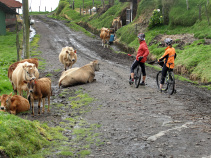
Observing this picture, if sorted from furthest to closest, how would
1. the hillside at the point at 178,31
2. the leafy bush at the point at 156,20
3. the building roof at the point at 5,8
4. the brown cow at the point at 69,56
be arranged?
the building roof at the point at 5,8 < the leafy bush at the point at 156,20 < the hillside at the point at 178,31 < the brown cow at the point at 69,56

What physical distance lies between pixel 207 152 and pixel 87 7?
63.0 meters

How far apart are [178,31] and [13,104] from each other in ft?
68.4

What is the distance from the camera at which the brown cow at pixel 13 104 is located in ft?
35.8

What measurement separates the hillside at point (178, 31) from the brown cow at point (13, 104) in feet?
33.8

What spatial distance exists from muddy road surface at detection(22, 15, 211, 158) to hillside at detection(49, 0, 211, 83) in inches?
101

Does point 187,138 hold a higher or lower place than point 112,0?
lower

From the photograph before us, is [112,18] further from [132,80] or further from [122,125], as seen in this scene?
[122,125]

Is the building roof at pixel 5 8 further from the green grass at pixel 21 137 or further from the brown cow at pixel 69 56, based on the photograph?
the green grass at pixel 21 137

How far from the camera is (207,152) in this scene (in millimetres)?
7070

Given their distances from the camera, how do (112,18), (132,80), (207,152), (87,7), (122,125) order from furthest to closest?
(87,7)
(112,18)
(132,80)
(122,125)
(207,152)

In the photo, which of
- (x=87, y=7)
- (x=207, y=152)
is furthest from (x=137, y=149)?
(x=87, y=7)

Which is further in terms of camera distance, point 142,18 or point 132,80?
point 142,18

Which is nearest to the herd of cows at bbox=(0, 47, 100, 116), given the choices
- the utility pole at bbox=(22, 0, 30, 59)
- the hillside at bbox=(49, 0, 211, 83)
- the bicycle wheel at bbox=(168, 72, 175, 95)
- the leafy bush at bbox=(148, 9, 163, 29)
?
the utility pole at bbox=(22, 0, 30, 59)

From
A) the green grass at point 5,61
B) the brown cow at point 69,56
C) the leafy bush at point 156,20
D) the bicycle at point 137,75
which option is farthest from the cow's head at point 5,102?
the leafy bush at point 156,20
